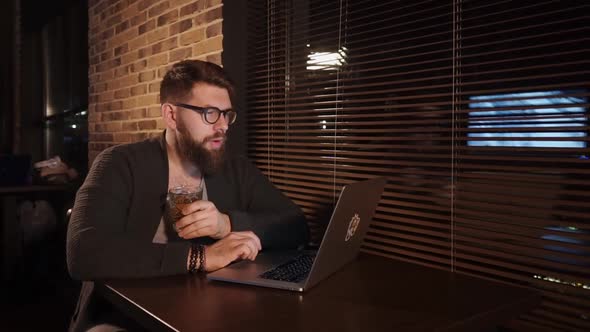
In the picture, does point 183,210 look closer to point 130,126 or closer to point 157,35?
point 157,35

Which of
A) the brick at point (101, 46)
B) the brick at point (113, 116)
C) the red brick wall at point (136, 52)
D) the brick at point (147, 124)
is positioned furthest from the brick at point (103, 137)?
the brick at point (101, 46)

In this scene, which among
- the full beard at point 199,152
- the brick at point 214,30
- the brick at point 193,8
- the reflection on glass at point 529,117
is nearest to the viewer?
the reflection on glass at point 529,117

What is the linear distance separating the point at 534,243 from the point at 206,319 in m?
1.03

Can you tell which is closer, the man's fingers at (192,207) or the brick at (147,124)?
the man's fingers at (192,207)

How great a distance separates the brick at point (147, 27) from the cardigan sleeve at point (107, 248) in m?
1.75

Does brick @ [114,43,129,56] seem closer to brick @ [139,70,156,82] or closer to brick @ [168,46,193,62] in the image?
brick @ [139,70,156,82]

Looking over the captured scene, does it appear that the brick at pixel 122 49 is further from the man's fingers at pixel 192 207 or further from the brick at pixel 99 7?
the man's fingers at pixel 192 207

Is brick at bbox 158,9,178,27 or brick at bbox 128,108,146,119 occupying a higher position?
brick at bbox 158,9,178,27

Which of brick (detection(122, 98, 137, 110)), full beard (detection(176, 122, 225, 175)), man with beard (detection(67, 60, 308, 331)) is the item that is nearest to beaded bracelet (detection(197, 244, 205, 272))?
man with beard (detection(67, 60, 308, 331))

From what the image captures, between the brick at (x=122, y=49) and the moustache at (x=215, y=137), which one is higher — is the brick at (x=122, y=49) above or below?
above

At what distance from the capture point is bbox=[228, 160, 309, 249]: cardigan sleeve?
1.70 meters

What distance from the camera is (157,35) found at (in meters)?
3.00

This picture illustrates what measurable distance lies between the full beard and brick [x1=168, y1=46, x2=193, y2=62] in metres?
1.00

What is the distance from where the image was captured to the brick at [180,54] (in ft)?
8.90
